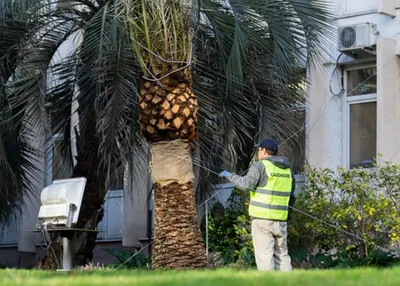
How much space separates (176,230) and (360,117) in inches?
230

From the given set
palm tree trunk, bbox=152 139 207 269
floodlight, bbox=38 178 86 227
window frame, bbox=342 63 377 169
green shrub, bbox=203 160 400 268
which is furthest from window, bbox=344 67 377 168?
floodlight, bbox=38 178 86 227

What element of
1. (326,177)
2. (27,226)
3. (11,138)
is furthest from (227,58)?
(27,226)

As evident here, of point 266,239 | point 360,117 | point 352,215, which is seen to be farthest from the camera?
point 360,117

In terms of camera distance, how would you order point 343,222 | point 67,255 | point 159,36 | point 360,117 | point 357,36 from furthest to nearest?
1. point 360,117
2. point 357,36
3. point 343,222
4. point 159,36
5. point 67,255

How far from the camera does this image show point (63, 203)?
44.3ft

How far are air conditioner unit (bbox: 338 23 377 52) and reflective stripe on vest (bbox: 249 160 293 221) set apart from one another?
18.4ft

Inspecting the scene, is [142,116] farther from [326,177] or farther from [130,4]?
[326,177]

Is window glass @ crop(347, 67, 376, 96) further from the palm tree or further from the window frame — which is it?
the palm tree

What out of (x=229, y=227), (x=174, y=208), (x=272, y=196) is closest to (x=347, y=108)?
(x=229, y=227)

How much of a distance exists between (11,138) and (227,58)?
3564mm

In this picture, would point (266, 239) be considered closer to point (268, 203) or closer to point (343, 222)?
point (268, 203)

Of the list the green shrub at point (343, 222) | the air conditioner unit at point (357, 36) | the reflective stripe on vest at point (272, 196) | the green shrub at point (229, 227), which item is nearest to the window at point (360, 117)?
the air conditioner unit at point (357, 36)

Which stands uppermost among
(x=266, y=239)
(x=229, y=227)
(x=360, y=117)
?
(x=360, y=117)

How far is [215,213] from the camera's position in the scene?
17.2 metres
